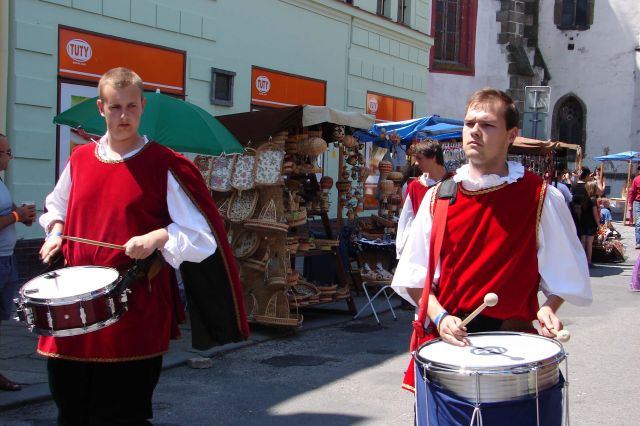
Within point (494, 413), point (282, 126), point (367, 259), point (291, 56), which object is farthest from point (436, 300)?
point (291, 56)

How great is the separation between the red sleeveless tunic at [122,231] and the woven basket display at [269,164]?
473 cm

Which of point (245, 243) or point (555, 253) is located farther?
point (245, 243)

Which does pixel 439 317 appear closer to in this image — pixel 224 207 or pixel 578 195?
pixel 224 207

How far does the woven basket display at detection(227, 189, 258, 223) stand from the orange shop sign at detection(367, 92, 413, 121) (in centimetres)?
1018

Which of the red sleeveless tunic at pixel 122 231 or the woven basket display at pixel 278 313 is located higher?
the red sleeveless tunic at pixel 122 231

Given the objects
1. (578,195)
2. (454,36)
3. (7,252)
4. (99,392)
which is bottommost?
(99,392)

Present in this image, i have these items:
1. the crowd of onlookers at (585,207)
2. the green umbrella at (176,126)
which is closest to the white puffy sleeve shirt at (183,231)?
the green umbrella at (176,126)

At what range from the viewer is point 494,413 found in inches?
108

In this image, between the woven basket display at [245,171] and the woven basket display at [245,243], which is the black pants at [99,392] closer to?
the woven basket display at [245,171]

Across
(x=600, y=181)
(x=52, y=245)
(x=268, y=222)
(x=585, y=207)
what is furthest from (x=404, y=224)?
(x=600, y=181)

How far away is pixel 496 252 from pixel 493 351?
0.45 m

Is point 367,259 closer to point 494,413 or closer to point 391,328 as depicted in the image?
point 391,328

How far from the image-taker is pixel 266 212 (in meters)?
Result: 8.53

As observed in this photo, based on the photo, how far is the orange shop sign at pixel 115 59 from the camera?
11.3 metres
